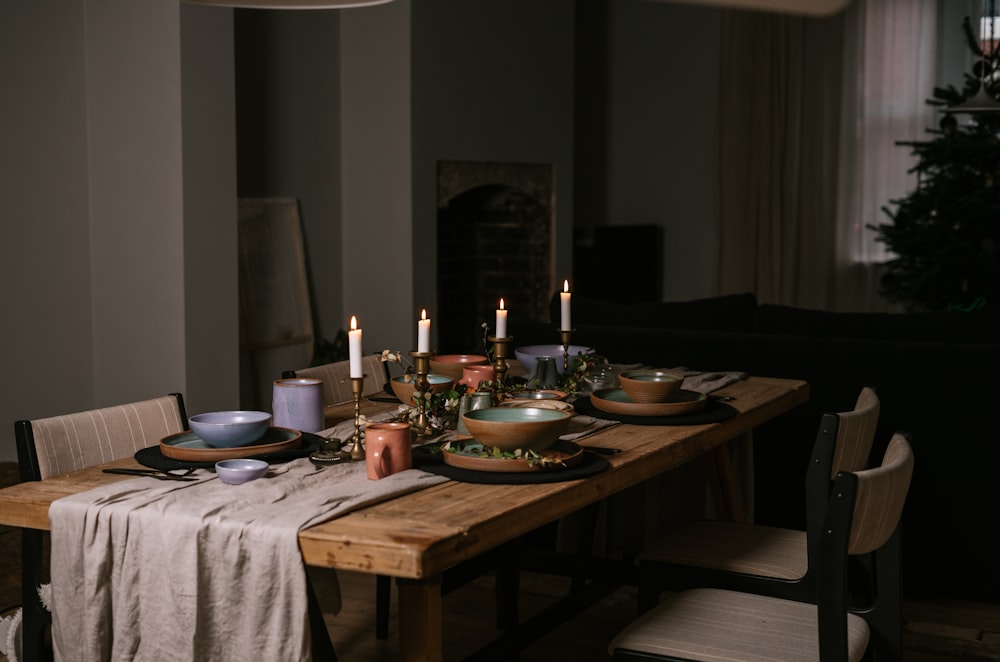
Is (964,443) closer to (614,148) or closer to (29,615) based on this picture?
(29,615)

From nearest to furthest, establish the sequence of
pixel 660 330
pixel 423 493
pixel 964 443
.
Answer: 1. pixel 423 493
2. pixel 964 443
3. pixel 660 330

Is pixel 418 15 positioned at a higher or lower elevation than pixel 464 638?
higher

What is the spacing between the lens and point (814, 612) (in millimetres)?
2172

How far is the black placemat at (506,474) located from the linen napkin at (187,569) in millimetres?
141

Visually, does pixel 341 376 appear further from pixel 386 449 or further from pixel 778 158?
pixel 778 158

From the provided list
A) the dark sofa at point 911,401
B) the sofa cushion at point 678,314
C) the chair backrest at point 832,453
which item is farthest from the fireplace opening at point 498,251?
the chair backrest at point 832,453

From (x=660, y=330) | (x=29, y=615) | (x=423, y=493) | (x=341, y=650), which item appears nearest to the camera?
(x=423, y=493)

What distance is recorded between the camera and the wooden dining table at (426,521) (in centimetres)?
161

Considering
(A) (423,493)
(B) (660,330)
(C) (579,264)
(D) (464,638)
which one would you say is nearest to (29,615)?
(A) (423,493)

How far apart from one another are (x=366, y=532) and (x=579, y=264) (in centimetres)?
642

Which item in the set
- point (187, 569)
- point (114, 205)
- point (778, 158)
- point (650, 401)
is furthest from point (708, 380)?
point (778, 158)

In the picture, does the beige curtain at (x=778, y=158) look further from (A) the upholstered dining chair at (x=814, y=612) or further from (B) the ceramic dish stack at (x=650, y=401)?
(A) the upholstered dining chair at (x=814, y=612)

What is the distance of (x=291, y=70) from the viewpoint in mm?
5688

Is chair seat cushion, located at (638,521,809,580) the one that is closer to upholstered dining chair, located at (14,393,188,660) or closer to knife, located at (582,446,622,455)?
knife, located at (582,446,622,455)
